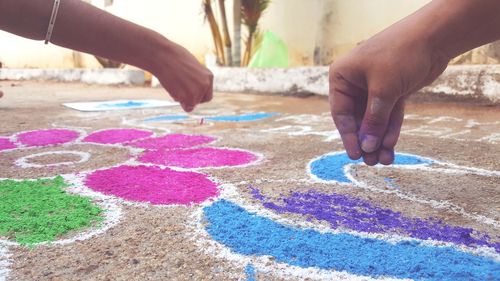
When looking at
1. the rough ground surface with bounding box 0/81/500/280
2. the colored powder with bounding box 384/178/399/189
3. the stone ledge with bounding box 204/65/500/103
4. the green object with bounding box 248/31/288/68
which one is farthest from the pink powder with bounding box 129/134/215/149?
the green object with bounding box 248/31/288/68

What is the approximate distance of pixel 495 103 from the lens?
9.86 ft

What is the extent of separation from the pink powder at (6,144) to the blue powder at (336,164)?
1.26 metres

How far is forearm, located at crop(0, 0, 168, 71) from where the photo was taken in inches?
34.9

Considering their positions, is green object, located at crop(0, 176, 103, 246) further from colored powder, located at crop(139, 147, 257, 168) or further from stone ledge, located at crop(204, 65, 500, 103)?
stone ledge, located at crop(204, 65, 500, 103)

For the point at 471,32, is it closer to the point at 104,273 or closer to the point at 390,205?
the point at 390,205

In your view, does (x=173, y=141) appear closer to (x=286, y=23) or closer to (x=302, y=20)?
(x=302, y=20)

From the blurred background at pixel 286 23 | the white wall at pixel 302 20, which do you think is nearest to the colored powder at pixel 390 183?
the blurred background at pixel 286 23

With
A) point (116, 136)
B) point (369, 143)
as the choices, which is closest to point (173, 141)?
point (116, 136)

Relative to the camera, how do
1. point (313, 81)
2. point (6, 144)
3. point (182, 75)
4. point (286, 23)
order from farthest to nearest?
1. point (286, 23)
2. point (313, 81)
3. point (6, 144)
4. point (182, 75)

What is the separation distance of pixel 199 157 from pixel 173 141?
0.37m

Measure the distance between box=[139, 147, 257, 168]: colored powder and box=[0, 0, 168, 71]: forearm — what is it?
47 centimetres

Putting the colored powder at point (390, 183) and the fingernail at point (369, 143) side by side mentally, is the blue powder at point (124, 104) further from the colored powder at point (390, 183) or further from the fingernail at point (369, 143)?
the fingernail at point (369, 143)

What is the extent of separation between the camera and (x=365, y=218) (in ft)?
3.36

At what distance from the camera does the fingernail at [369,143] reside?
96 cm
